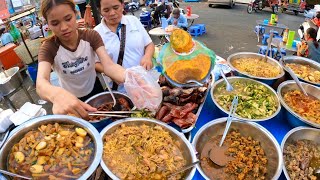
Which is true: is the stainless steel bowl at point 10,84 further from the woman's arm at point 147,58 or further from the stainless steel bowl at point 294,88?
the stainless steel bowl at point 294,88

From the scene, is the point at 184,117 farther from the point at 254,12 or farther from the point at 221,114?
the point at 254,12

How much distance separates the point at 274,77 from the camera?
2.44 meters

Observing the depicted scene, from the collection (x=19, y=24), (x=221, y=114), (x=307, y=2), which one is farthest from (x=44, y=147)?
(x=307, y=2)

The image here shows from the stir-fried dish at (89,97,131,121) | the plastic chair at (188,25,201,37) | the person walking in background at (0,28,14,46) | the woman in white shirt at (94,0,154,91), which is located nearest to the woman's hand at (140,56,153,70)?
the woman in white shirt at (94,0,154,91)

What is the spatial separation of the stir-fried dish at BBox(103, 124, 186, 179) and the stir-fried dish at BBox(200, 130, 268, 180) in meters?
0.28

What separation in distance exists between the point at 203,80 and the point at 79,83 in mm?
1452

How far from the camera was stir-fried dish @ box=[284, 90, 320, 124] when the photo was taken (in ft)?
6.51

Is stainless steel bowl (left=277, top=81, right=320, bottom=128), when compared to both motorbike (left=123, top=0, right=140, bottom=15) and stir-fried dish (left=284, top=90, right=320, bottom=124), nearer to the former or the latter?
stir-fried dish (left=284, top=90, right=320, bottom=124)

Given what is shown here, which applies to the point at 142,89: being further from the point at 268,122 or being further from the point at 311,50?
the point at 311,50

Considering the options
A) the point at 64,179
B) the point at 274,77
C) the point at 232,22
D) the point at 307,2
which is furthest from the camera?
the point at 307,2

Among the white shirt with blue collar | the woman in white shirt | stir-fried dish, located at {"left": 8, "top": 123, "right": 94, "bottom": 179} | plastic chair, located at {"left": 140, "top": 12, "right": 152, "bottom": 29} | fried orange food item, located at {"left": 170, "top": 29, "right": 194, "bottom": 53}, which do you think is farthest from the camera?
plastic chair, located at {"left": 140, "top": 12, "right": 152, "bottom": 29}

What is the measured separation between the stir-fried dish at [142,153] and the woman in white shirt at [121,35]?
0.99 metres

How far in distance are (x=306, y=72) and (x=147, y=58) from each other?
1965 millimetres

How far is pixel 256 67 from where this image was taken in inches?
105
